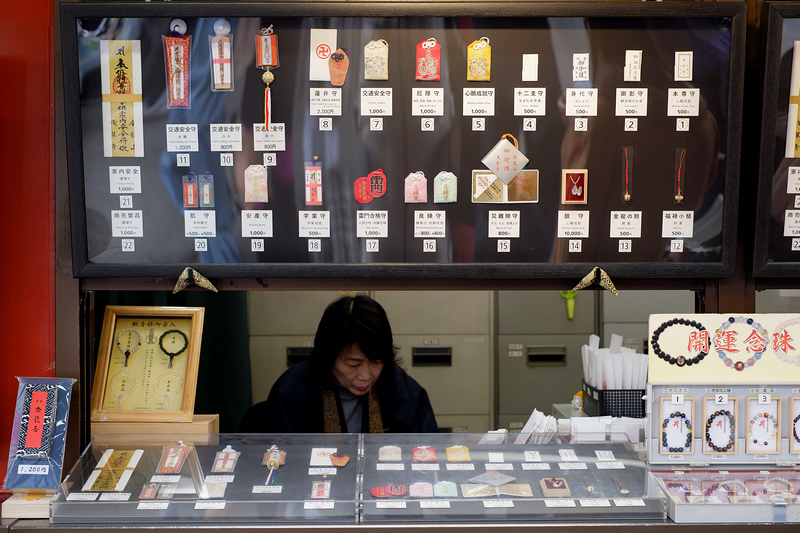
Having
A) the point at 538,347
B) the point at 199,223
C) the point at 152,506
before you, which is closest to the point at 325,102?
the point at 199,223

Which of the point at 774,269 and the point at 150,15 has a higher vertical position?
the point at 150,15

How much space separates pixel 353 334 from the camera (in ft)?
8.01

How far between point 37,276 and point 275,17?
951 mm

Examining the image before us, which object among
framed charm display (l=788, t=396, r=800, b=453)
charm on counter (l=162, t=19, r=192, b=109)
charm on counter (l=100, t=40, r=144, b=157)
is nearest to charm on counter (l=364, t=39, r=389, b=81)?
charm on counter (l=162, t=19, r=192, b=109)

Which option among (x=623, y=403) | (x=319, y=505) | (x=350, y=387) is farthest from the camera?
(x=350, y=387)

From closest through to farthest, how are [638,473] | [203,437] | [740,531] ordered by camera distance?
[740,531] < [638,473] < [203,437]

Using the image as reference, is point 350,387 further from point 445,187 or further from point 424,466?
point 445,187

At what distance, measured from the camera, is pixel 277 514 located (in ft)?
4.65

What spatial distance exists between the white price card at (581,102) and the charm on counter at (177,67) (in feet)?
3.21

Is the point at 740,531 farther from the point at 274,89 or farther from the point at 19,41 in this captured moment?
the point at 19,41

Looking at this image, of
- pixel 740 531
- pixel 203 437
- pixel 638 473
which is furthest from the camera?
pixel 203 437

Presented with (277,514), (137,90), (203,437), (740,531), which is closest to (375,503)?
(277,514)

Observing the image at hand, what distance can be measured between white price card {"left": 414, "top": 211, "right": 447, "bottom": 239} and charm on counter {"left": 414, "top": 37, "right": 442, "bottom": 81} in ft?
1.14

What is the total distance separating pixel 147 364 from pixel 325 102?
2.82ft
